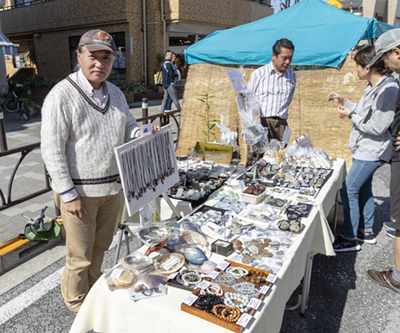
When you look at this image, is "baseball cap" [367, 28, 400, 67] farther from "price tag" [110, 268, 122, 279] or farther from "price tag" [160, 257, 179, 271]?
"price tag" [110, 268, 122, 279]

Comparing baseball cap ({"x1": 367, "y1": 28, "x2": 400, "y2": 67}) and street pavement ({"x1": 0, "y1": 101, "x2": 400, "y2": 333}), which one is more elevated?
baseball cap ({"x1": 367, "y1": 28, "x2": 400, "y2": 67})

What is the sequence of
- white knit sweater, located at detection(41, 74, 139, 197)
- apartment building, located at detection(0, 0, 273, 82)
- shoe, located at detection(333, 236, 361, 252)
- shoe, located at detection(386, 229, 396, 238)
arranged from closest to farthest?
white knit sweater, located at detection(41, 74, 139, 197)
shoe, located at detection(333, 236, 361, 252)
shoe, located at detection(386, 229, 396, 238)
apartment building, located at detection(0, 0, 273, 82)

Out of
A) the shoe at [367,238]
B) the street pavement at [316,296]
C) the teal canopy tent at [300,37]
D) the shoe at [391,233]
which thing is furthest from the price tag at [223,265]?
the teal canopy tent at [300,37]

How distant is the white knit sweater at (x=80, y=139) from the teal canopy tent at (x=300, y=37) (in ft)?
12.9

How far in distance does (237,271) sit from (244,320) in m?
0.33

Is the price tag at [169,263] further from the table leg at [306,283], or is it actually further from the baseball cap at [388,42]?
the baseball cap at [388,42]

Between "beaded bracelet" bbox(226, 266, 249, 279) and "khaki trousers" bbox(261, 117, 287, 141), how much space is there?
2.59m

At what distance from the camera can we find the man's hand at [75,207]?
1.86 metres

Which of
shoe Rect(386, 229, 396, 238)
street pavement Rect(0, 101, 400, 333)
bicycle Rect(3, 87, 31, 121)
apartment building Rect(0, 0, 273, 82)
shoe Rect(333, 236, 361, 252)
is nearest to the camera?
street pavement Rect(0, 101, 400, 333)

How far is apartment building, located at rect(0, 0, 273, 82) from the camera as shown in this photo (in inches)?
572

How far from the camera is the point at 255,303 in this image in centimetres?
137

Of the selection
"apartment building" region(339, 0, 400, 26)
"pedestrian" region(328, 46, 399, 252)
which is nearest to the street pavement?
"pedestrian" region(328, 46, 399, 252)

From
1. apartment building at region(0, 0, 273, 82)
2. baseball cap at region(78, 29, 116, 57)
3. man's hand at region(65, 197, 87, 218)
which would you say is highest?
apartment building at region(0, 0, 273, 82)

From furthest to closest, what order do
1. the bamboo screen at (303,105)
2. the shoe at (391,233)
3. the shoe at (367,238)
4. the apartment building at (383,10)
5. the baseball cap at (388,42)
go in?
the apartment building at (383,10), the bamboo screen at (303,105), the shoe at (391,233), the shoe at (367,238), the baseball cap at (388,42)
